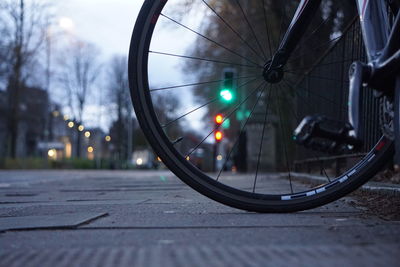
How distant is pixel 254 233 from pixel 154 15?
56.6 inches

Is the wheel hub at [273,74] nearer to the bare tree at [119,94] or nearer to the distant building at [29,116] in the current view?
the distant building at [29,116]

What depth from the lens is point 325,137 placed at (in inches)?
100

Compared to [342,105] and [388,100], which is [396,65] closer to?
[388,100]

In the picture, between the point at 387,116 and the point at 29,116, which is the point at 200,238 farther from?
the point at 29,116

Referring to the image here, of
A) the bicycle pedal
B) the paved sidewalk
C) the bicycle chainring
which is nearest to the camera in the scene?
the paved sidewalk

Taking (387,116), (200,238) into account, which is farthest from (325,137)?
(200,238)

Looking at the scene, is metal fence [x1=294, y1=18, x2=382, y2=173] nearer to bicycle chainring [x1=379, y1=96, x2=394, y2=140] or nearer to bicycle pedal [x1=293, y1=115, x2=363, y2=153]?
bicycle chainring [x1=379, y1=96, x2=394, y2=140]

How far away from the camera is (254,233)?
2.67 m

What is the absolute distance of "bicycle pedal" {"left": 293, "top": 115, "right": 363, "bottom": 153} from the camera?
8.25ft

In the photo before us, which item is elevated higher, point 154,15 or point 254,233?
point 154,15

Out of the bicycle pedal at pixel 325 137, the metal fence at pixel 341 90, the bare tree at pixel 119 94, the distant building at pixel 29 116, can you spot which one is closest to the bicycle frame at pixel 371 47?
the bicycle pedal at pixel 325 137

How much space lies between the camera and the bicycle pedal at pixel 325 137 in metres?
2.52

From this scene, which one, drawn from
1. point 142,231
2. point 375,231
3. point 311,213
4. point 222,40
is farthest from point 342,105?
point 222,40

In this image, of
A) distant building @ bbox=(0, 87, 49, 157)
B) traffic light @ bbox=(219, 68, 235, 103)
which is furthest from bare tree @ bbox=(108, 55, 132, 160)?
traffic light @ bbox=(219, 68, 235, 103)
